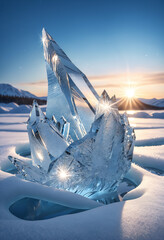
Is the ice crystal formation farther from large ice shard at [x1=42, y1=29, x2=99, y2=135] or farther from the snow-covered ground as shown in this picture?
the snow-covered ground

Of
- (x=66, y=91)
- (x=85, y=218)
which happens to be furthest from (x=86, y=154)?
(x=66, y=91)

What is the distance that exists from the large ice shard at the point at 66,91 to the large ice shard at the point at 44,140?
331 mm

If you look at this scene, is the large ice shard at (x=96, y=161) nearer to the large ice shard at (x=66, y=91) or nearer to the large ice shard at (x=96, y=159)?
the large ice shard at (x=96, y=159)

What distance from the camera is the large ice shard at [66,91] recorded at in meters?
1.46

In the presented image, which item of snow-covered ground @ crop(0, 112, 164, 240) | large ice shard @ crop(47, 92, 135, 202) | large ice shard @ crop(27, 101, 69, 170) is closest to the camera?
snow-covered ground @ crop(0, 112, 164, 240)

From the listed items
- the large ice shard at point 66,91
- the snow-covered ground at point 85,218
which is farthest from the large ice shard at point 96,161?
the large ice shard at point 66,91

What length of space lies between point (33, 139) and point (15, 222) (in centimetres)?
63

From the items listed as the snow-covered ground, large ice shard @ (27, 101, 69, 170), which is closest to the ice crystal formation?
large ice shard @ (27, 101, 69, 170)

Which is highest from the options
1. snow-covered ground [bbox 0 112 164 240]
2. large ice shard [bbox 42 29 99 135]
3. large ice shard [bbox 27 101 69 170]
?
large ice shard [bbox 42 29 99 135]

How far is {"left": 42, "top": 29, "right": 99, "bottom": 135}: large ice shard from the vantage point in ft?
4.78

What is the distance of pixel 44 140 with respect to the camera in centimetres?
114

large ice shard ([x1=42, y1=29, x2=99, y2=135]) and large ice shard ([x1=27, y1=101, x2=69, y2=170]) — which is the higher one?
large ice shard ([x1=42, y1=29, x2=99, y2=135])

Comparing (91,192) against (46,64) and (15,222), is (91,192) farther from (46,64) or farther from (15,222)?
(46,64)

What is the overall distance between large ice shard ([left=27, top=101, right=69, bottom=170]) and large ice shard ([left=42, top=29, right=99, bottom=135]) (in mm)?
331
